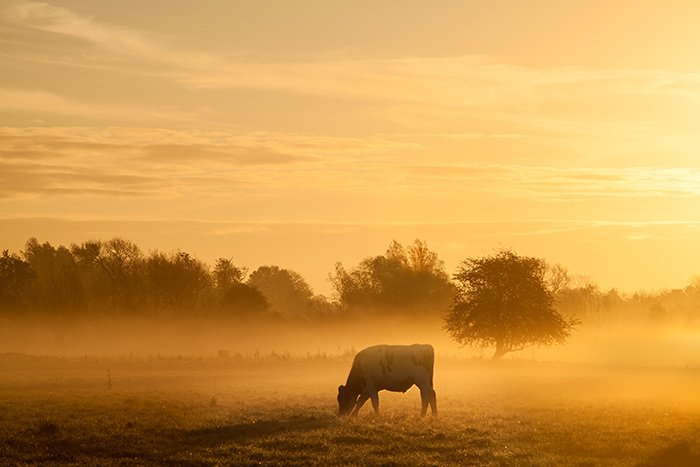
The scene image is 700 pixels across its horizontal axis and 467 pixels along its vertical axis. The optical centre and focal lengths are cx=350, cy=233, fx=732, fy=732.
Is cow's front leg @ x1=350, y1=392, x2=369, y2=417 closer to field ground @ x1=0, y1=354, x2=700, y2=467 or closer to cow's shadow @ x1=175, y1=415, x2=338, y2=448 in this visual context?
field ground @ x1=0, y1=354, x2=700, y2=467

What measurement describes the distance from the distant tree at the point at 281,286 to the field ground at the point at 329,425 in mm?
132590

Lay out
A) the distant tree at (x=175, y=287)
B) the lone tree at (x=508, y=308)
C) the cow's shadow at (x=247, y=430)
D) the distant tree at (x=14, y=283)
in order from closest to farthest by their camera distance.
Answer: the cow's shadow at (x=247, y=430) < the lone tree at (x=508, y=308) < the distant tree at (x=14, y=283) < the distant tree at (x=175, y=287)

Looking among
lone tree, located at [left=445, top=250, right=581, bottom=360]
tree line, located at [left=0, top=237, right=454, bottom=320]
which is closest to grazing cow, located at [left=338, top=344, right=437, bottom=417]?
lone tree, located at [left=445, top=250, right=581, bottom=360]

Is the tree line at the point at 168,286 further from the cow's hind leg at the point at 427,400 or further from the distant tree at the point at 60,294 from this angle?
the cow's hind leg at the point at 427,400

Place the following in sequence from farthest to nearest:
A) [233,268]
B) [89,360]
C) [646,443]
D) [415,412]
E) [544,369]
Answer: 1. [233,268]
2. [89,360]
3. [544,369]
4. [415,412]
5. [646,443]

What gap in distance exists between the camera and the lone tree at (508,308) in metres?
65.9

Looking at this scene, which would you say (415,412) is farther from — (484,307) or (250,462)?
(484,307)

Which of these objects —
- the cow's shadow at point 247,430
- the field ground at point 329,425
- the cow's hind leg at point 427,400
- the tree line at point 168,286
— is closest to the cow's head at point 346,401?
the field ground at point 329,425

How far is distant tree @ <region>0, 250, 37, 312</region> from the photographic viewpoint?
84.9 metres

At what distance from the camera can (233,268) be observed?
116 metres

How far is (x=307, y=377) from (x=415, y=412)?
21661mm

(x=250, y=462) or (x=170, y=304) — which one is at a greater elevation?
(x=170, y=304)

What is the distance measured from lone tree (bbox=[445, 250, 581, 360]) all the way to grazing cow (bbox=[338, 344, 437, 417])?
39362 mm

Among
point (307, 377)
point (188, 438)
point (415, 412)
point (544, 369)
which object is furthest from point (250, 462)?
point (544, 369)
